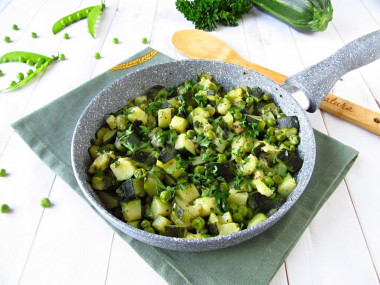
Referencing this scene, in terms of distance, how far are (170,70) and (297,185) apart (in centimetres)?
132

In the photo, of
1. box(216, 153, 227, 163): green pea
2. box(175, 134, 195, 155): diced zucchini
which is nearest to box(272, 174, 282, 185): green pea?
box(216, 153, 227, 163): green pea

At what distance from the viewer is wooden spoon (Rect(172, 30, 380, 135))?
280cm

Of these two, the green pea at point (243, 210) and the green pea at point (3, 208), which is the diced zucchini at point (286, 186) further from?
the green pea at point (3, 208)

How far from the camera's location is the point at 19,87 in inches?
127

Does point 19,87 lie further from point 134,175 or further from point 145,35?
point 134,175

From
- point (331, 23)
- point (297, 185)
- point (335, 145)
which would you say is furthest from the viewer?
point (331, 23)

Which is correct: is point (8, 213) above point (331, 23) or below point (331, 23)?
above

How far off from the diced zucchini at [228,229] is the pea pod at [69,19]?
10.3 ft

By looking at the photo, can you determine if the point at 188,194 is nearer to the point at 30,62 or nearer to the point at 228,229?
the point at 228,229

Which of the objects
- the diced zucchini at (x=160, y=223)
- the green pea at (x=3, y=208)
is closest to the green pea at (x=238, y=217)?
the diced zucchini at (x=160, y=223)

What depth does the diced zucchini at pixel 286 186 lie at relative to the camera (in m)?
1.99

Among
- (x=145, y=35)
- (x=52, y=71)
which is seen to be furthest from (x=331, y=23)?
(x=52, y=71)

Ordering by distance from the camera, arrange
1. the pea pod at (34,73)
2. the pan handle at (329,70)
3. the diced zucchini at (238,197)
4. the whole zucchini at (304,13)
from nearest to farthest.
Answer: the diced zucchini at (238,197)
the pan handle at (329,70)
the pea pod at (34,73)
the whole zucchini at (304,13)

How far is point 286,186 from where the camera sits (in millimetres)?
2010
